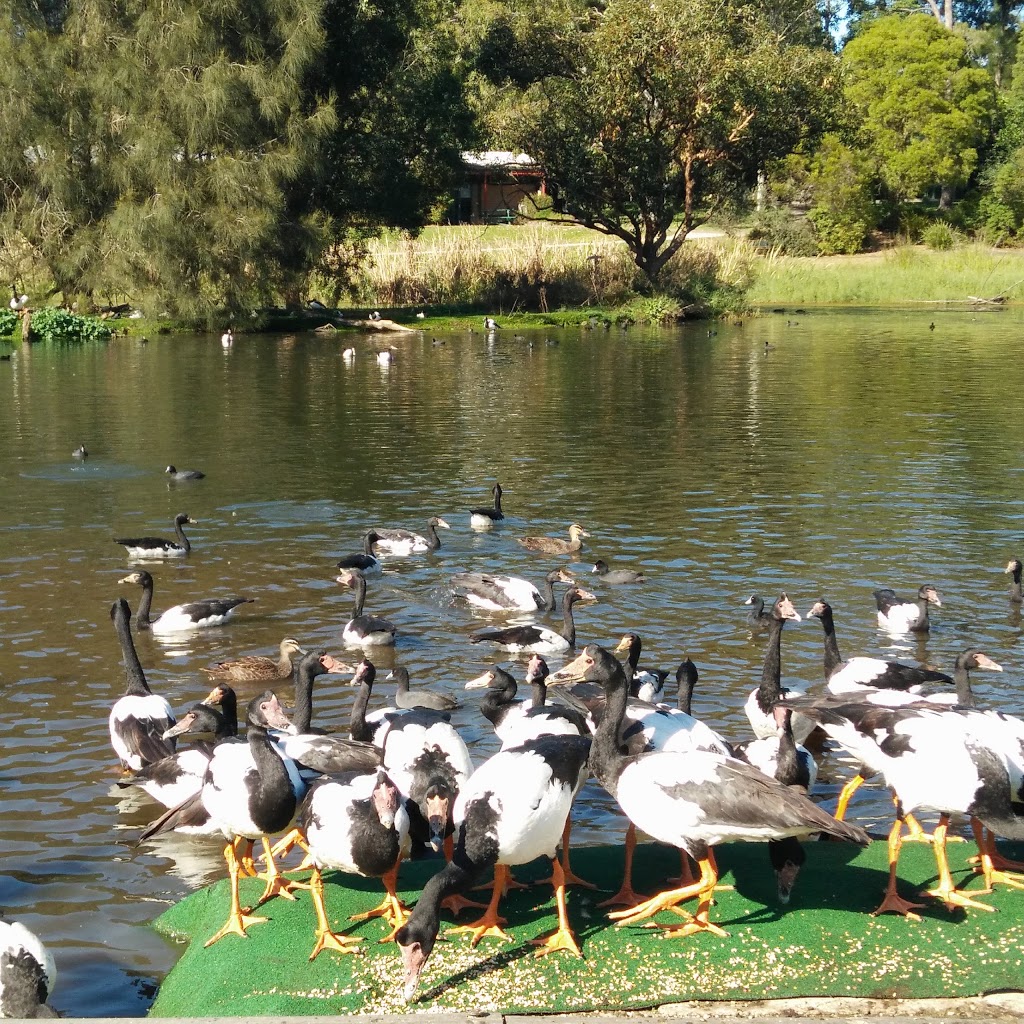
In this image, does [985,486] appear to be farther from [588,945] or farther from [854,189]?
[854,189]

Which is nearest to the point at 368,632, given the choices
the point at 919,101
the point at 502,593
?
the point at 502,593

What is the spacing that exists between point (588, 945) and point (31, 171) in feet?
149

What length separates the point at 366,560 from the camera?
15.5 meters

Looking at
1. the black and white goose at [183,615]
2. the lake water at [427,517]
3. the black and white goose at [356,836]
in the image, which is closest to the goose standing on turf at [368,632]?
the lake water at [427,517]

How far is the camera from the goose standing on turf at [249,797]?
23.7 feet

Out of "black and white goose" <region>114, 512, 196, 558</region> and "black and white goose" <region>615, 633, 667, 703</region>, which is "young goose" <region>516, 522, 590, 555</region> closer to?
"black and white goose" <region>114, 512, 196, 558</region>

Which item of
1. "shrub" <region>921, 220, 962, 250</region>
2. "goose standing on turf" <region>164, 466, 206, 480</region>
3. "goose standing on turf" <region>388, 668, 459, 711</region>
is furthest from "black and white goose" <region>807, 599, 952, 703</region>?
"shrub" <region>921, 220, 962, 250</region>

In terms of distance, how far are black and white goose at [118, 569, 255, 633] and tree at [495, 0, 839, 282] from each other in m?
42.0

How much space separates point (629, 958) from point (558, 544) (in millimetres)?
10714

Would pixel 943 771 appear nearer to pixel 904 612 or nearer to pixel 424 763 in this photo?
pixel 424 763

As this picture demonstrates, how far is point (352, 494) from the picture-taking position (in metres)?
20.7

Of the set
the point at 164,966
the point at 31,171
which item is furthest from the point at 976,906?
the point at 31,171

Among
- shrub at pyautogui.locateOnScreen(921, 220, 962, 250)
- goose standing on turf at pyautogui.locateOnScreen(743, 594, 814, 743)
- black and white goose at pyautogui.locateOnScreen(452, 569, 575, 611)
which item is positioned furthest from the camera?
shrub at pyautogui.locateOnScreen(921, 220, 962, 250)

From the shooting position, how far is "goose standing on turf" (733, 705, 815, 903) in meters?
6.97
